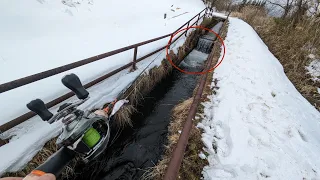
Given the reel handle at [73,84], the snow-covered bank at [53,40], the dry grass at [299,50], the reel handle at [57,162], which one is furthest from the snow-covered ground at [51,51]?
the dry grass at [299,50]

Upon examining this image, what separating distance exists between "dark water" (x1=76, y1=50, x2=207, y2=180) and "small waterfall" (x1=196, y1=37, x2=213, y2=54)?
14.1ft

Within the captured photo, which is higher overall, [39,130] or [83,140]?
[83,140]

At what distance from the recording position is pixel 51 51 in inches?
141

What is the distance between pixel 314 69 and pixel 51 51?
25.6 feet

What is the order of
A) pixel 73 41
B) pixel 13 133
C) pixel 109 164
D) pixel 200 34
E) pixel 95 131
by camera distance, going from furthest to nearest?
pixel 200 34 < pixel 73 41 < pixel 109 164 < pixel 13 133 < pixel 95 131

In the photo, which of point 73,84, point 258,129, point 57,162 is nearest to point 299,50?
point 258,129

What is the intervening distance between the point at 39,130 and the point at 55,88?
70 cm

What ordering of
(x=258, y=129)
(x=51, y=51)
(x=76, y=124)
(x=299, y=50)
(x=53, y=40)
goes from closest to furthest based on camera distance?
(x=76, y=124) → (x=258, y=129) → (x=51, y=51) → (x=53, y=40) → (x=299, y=50)

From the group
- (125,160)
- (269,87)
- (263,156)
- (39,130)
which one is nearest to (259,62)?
(269,87)

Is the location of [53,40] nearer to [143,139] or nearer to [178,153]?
[143,139]

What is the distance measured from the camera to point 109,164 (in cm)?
306

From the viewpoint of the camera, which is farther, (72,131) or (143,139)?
(143,139)

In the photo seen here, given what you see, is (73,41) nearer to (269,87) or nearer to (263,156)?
(263,156)

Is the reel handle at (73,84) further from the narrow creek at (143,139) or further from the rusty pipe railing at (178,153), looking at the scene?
the narrow creek at (143,139)
